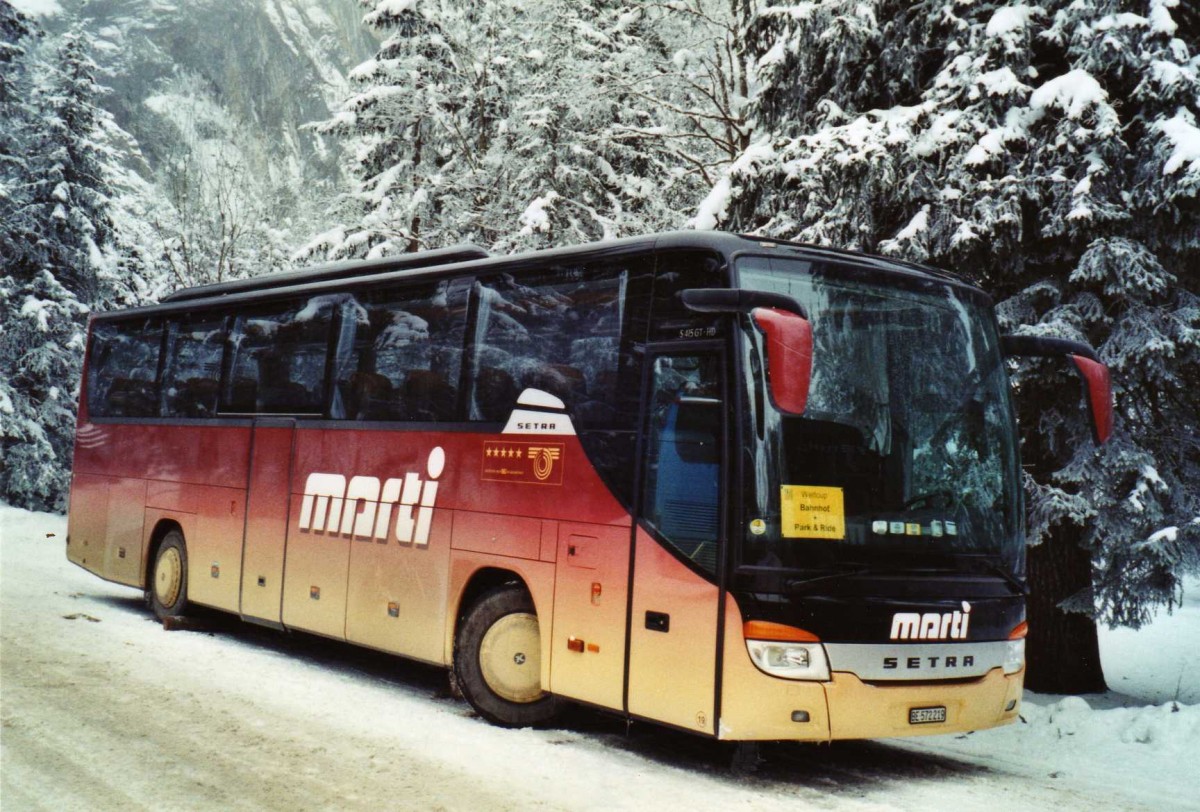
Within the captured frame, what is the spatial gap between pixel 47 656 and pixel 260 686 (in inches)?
79.1

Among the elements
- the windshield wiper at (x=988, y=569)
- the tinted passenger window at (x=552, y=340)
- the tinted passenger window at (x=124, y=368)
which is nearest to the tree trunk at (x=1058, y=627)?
the windshield wiper at (x=988, y=569)

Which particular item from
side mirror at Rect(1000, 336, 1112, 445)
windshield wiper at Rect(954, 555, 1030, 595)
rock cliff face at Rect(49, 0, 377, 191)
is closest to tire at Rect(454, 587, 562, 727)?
windshield wiper at Rect(954, 555, 1030, 595)

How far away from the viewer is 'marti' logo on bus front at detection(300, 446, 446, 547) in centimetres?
906

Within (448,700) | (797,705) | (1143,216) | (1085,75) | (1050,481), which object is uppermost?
(1085,75)

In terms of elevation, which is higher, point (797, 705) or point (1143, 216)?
point (1143, 216)

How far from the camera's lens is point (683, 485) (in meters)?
6.91

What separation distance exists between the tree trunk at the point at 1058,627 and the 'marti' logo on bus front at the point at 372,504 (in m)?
6.50

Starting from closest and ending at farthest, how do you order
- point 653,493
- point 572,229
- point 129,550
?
1. point 653,493
2. point 129,550
3. point 572,229

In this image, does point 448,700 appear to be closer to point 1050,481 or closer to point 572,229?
point 1050,481

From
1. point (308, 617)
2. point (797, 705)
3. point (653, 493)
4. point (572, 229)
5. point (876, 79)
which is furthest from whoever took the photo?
point (572, 229)

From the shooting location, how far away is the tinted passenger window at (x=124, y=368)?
522 inches

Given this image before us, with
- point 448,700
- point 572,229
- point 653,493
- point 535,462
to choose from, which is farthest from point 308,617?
point 572,229

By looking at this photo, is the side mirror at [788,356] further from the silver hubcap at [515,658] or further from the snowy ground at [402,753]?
the silver hubcap at [515,658]

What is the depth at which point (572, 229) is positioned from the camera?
20938 millimetres
